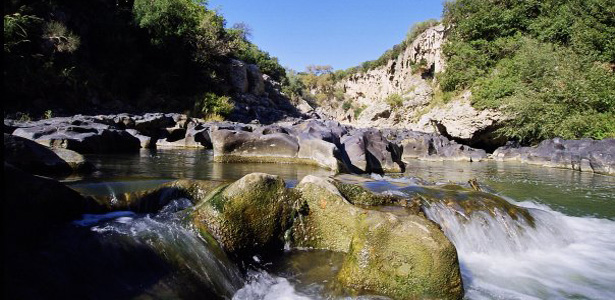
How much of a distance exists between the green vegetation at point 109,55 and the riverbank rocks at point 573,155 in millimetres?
21445

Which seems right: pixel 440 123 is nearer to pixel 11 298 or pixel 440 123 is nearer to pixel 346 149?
pixel 346 149

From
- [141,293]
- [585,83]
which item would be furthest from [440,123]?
[141,293]

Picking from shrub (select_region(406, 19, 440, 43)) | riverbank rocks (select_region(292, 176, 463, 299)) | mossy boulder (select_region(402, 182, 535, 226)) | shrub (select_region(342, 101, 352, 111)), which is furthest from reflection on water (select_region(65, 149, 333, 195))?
shrub (select_region(342, 101, 352, 111))

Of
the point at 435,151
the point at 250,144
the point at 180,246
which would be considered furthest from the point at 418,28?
the point at 180,246

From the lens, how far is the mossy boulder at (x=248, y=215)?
358 centimetres

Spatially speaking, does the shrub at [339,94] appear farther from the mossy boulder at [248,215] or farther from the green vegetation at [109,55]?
the mossy boulder at [248,215]

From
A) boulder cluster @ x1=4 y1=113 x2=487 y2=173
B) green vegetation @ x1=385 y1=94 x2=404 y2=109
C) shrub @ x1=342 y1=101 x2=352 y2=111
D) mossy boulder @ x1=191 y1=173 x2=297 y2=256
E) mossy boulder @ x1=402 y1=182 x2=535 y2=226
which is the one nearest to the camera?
mossy boulder @ x1=191 y1=173 x2=297 y2=256

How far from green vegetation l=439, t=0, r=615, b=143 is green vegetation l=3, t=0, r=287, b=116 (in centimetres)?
2021

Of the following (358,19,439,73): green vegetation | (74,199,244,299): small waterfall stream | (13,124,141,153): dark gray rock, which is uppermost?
(358,19,439,73): green vegetation

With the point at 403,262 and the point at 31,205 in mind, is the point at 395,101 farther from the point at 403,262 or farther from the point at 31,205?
the point at 31,205

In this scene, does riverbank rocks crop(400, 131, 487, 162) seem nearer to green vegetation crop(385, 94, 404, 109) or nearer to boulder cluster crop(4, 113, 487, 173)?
boulder cluster crop(4, 113, 487, 173)

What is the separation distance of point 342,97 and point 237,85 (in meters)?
35.2

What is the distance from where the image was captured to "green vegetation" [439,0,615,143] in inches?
758

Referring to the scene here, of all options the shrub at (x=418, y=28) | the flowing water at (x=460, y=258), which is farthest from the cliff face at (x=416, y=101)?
the flowing water at (x=460, y=258)
